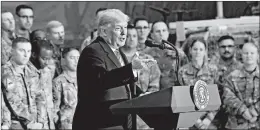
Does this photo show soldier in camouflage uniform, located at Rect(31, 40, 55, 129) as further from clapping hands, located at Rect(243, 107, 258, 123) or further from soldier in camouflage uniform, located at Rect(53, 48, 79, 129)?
clapping hands, located at Rect(243, 107, 258, 123)

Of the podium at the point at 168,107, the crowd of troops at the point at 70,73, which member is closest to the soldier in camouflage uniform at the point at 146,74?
the crowd of troops at the point at 70,73

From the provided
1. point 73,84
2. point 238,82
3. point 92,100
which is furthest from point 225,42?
point 92,100

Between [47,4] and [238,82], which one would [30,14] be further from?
[238,82]

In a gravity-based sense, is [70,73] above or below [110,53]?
below

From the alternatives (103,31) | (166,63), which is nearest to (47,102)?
(166,63)

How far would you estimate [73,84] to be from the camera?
5664 millimetres

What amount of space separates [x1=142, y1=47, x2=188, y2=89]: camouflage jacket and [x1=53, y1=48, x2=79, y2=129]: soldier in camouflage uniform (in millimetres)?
895

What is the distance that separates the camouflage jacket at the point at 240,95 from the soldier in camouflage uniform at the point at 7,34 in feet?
7.56

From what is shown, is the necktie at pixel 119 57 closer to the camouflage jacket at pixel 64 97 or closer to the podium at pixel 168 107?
the podium at pixel 168 107

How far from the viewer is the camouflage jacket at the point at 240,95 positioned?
5973 mm

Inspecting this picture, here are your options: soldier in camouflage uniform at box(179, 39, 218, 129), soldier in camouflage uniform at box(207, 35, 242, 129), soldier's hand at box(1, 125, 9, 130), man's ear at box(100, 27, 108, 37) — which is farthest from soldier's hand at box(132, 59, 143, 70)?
soldier in camouflage uniform at box(207, 35, 242, 129)

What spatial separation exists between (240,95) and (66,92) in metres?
1.87

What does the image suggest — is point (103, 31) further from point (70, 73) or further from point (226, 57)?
point (226, 57)

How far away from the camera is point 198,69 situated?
6.13 m
